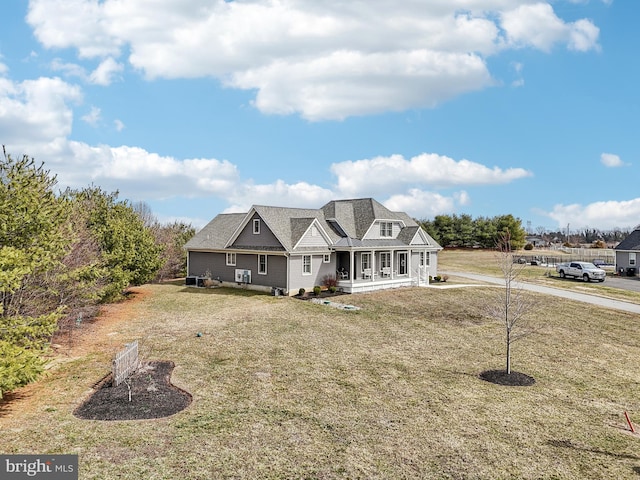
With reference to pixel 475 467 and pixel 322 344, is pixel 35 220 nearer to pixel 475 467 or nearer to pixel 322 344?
pixel 322 344

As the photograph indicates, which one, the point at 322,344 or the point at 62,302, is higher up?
the point at 62,302

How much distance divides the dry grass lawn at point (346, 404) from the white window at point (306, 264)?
7837mm

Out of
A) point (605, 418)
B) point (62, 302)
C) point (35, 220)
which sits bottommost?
point (605, 418)

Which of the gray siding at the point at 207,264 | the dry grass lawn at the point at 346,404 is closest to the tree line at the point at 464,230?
the gray siding at the point at 207,264

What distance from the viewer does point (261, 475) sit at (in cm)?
769

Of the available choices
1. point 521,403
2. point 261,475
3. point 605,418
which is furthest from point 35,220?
point 605,418

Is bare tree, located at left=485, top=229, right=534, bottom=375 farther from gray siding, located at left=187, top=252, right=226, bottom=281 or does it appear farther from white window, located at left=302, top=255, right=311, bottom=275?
gray siding, located at left=187, top=252, right=226, bottom=281

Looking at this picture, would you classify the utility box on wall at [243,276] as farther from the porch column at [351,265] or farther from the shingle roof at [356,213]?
the shingle roof at [356,213]

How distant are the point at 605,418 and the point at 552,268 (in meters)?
48.6

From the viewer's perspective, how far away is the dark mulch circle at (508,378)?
13844 mm

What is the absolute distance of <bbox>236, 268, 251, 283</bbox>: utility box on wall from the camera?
3184cm

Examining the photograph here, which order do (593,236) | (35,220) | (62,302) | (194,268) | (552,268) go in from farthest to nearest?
(593,236), (552,268), (194,268), (62,302), (35,220)

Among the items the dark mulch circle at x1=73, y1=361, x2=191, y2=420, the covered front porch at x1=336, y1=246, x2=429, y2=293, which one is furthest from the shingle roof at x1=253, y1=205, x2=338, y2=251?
the dark mulch circle at x1=73, y1=361, x2=191, y2=420

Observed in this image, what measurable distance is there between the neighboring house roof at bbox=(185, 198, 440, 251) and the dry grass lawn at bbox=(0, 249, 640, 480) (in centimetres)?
921
